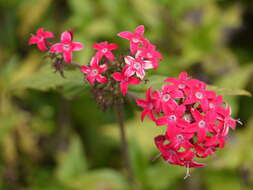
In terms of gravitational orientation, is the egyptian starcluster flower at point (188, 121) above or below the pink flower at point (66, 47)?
below

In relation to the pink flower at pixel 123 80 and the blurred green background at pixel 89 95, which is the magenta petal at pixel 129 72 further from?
the blurred green background at pixel 89 95

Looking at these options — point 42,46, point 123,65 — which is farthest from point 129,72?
point 42,46

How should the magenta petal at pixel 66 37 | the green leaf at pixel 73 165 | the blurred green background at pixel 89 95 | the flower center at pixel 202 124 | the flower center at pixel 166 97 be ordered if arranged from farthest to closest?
the blurred green background at pixel 89 95 < the green leaf at pixel 73 165 < the magenta petal at pixel 66 37 < the flower center at pixel 166 97 < the flower center at pixel 202 124

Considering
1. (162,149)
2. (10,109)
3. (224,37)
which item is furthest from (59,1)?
(162,149)

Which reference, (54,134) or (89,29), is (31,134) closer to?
(54,134)

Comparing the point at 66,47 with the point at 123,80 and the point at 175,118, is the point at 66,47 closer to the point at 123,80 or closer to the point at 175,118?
the point at 123,80

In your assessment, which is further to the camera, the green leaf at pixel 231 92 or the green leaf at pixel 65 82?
the green leaf at pixel 65 82

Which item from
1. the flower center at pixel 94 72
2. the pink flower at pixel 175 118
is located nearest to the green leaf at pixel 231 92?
the pink flower at pixel 175 118
